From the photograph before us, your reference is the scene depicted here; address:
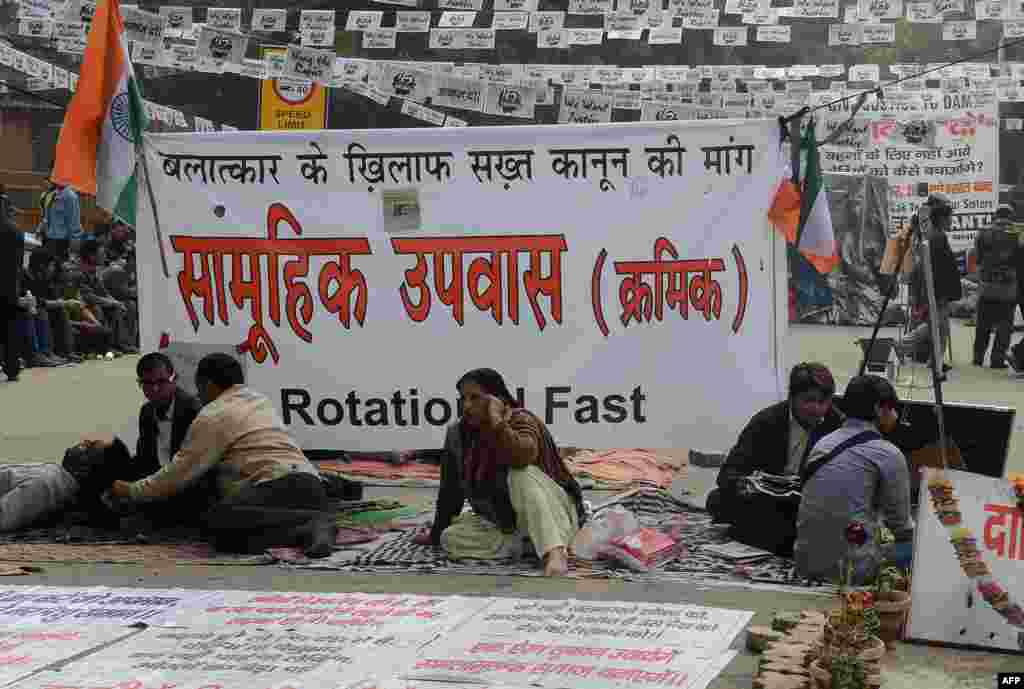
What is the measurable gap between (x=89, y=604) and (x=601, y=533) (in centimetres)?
228

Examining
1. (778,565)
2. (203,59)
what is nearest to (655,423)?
(778,565)

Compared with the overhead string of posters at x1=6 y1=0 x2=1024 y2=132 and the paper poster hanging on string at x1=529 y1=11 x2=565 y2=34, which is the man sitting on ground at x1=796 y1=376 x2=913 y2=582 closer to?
the overhead string of posters at x1=6 y1=0 x2=1024 y2=132

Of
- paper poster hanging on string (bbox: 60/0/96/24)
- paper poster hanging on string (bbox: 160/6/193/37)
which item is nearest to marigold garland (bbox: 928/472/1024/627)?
paper poster hanging on string (bbox: 60/0/96/24)

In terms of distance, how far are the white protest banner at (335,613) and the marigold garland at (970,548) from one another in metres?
1.76

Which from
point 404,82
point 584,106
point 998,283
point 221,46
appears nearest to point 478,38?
point 584,106

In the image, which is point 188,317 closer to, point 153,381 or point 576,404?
point 153,381

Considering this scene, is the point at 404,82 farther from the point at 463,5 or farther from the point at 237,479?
the point at 237,479

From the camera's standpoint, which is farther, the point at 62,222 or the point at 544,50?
the point at 544,50

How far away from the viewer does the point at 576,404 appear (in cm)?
873

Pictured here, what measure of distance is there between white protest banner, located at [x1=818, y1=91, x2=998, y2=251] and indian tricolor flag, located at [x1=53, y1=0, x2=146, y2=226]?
17770 mm

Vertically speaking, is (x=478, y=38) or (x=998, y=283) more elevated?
(x=478, y=38)

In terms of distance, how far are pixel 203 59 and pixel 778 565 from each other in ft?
45.2

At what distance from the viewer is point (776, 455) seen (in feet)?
25.9

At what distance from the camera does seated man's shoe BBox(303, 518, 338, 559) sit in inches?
294
